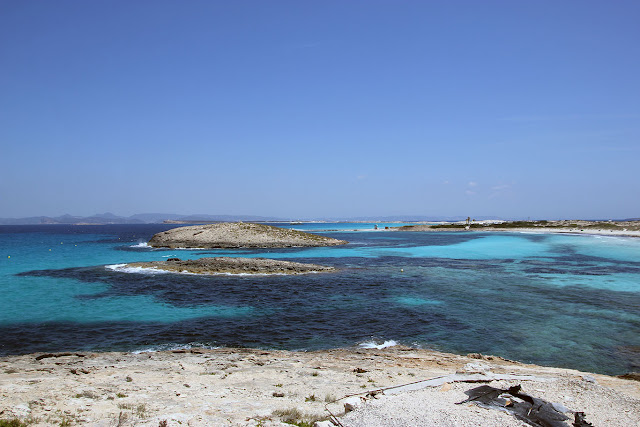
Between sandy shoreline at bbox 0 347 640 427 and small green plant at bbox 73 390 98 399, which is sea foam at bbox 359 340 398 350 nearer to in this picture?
sandy shoreline at bbox 0 347 640 427

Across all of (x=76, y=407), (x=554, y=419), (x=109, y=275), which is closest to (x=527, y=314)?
(x=554, y=419)

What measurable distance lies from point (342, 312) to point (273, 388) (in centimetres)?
1104

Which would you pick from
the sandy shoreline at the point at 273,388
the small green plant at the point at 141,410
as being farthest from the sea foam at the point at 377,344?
the small green plant at the point at 141,410

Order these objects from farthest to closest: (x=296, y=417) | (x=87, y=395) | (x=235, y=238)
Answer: (x=235, y=238) < (x=87, y=395) < (x=296, y=417)

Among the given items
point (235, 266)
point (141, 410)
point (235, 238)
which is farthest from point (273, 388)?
point (235, 238)

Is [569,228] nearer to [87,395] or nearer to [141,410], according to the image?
[141,410]

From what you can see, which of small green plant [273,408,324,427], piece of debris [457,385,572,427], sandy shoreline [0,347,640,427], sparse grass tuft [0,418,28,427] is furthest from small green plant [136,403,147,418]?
piece of debris [457,385,572,427]

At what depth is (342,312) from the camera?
21406 mm

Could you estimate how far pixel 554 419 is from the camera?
799cm

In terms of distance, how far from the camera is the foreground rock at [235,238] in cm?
6688

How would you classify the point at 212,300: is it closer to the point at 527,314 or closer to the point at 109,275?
the point at 109,275

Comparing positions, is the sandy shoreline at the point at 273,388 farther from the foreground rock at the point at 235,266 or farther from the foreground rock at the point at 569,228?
the foreground rock at the point at 569,228

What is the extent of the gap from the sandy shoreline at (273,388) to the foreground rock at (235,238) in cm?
5289

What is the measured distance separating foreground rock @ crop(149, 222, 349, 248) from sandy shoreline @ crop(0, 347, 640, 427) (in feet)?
174
